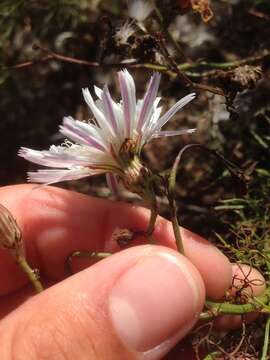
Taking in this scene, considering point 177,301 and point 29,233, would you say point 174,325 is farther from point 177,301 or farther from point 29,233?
point 29,233

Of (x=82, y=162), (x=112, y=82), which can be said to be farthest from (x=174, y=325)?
(x=112, y=82)

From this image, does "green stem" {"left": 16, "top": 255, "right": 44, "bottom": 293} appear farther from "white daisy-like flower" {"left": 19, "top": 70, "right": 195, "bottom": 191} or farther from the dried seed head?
"white daisy-like flower" {"left": 19, "top": 70, "right": 195, "bottom": 191}

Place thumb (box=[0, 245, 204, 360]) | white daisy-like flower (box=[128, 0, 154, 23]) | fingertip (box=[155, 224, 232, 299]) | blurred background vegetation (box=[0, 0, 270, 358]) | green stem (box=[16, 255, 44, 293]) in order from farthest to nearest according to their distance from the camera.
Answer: white daisy-like flower (box=[128, 0, 154, 23]) < blurred background vegetation (box=[0, 0, 270, 358]) < fingertip (box=[155, 224, 232, 299]) < green stem (box=[16, 255, 44, 293]) < thumb (box=[0, 245, 204, 360])

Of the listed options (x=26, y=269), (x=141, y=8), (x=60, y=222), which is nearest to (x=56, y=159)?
(x=26, y=269)

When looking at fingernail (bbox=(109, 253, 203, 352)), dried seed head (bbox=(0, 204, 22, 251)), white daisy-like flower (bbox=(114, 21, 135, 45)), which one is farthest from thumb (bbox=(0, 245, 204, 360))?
white daisy-like flower (bbox=(114, 21, 135, 45))

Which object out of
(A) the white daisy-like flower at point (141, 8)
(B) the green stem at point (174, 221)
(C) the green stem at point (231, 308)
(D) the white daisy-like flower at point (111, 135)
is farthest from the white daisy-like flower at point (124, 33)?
(C) the green stem at point (231, 308)

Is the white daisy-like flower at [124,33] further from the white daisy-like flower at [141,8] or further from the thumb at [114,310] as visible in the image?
the thumb at [114,310]
